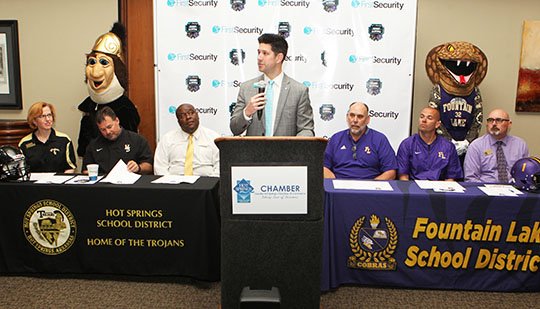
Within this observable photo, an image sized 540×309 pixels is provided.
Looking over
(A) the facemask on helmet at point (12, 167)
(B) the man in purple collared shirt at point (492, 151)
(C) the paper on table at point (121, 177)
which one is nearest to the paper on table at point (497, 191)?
(B) the man in purple collared shirt at point (492, 151)

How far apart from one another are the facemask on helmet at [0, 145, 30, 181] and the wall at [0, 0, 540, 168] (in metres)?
1.94

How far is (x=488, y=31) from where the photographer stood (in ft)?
15.0

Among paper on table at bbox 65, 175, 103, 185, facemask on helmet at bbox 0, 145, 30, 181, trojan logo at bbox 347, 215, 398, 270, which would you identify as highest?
facemask on helmet at bbox 0, 145, 30, 181

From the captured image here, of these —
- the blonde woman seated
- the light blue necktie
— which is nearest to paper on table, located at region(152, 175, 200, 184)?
the light blue necktie

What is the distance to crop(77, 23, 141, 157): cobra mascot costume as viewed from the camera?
4160mm

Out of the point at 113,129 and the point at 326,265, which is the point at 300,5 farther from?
the point at 326,265

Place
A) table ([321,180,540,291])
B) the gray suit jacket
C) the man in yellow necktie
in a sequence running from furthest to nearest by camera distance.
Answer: the man in yellow necktie → the gray suit jacket → table ([321,180,540,291])

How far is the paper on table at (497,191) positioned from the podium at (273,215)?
4.58ft

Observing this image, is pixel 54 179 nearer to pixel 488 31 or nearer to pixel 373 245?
pixel 373 245

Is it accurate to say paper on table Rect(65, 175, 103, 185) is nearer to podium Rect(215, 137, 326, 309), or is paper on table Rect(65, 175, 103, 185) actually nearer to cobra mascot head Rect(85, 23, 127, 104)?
cobra mascot head Rect(85, 23, 127, 104)

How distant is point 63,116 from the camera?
16.3 feet

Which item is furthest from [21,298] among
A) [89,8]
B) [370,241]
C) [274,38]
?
Answer: [89,8]

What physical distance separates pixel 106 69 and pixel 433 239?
2.99 metres

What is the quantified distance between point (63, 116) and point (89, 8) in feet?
3.69
